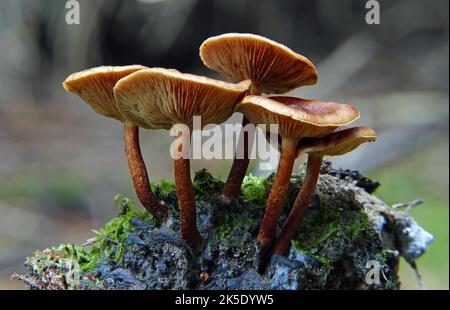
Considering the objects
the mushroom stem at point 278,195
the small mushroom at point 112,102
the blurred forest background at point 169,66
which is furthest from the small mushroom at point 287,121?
the blurred forest background at point 169,66

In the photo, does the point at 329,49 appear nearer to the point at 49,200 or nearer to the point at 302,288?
the point at 49,200

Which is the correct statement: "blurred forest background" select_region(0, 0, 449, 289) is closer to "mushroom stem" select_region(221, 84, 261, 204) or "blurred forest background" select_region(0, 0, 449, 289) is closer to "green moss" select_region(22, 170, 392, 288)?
"green moss" select_region(22, 170, 392, 288)

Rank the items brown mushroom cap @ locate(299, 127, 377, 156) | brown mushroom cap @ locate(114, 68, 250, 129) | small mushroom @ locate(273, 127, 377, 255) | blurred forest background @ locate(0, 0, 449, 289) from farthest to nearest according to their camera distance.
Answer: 1. blurred forest background @ locate(0, 0, 449, 289)
2. small mushroom @ locate(273, 127, 377, 255)
3. brown mushroom cap @ locate(299, 127, 377, 156)
4. brown mushroom cap @ locate(114, 68, 250, 129)

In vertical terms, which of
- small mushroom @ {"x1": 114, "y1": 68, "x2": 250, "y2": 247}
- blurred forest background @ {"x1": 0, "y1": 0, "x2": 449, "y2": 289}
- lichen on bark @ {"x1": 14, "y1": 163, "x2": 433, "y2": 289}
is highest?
blurred forest background @ {"x1": 0, "y1": 0, "x2": 449, "y2": 289}

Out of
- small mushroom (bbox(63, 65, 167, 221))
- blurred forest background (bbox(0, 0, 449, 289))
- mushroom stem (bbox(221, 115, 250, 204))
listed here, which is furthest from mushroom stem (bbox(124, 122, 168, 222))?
blurred forest background (bbox(0, 0, 449, 289))

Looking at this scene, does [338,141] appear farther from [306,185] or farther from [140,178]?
[140,178]

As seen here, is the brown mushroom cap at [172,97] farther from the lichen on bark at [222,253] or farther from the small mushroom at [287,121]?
the lichen on bark at [222,253]

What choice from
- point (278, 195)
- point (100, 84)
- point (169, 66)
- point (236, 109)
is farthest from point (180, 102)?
point (169, 66)
